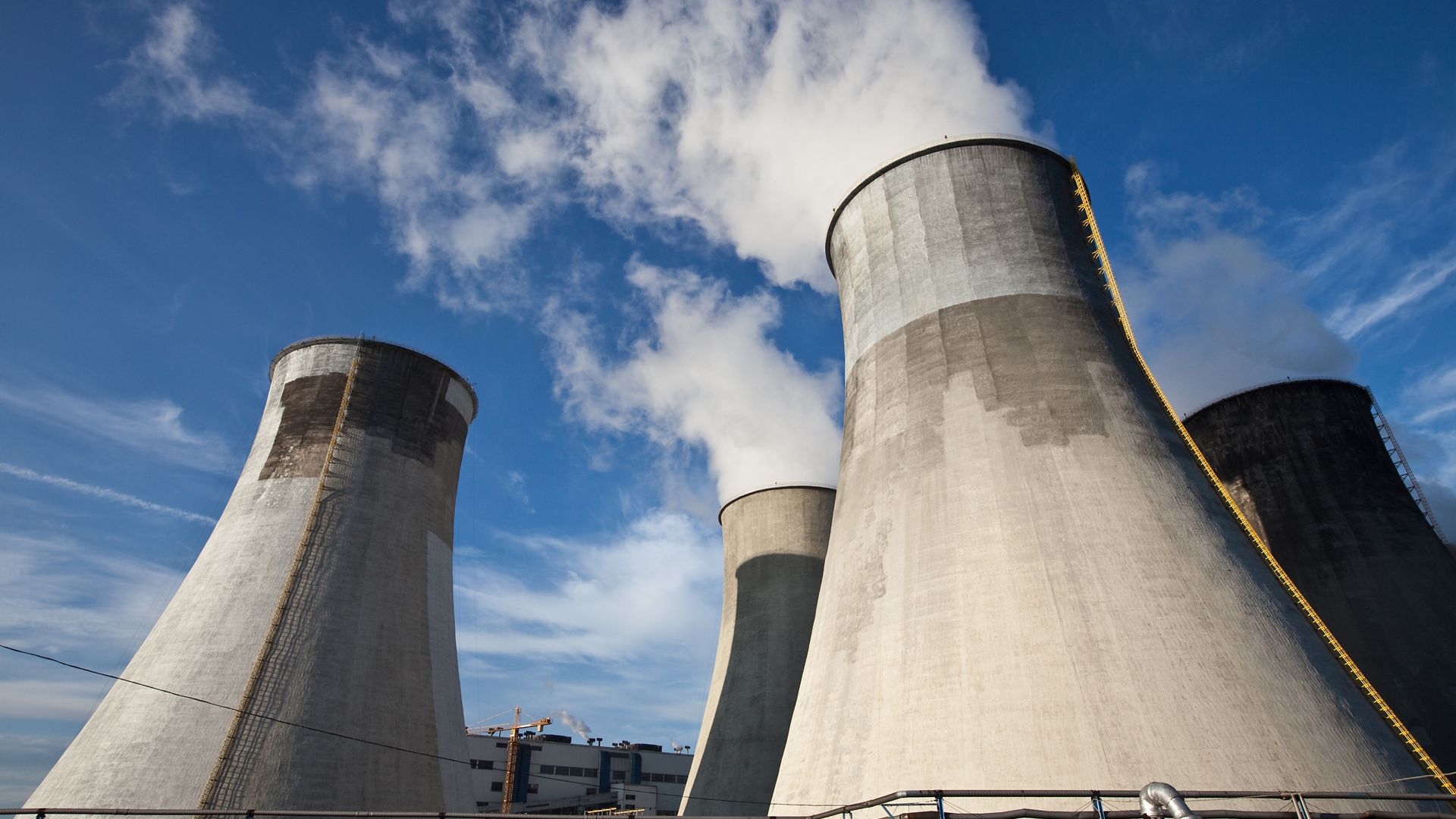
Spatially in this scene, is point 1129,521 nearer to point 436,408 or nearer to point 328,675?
point 328,675

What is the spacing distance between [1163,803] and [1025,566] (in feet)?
10.3

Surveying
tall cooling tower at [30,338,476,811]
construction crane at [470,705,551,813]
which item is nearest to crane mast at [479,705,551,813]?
construction crane at [470,705,551,813]

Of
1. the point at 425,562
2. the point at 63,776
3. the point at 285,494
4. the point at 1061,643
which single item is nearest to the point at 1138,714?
the point at 1061,643

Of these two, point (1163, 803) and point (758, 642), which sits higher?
point (758, 642)

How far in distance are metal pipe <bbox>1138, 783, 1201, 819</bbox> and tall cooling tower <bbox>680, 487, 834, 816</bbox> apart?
40.0 feet

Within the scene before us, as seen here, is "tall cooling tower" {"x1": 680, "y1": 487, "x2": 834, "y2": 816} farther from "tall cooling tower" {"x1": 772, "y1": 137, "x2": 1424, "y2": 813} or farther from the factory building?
the factory building

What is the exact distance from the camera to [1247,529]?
9.16m

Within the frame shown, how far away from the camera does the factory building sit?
31391 mm

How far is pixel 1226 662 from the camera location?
738 cm

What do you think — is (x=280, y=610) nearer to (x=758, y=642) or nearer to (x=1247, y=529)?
(x=758, y=642)

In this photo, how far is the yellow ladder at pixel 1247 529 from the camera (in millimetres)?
7816

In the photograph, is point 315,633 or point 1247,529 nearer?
point 1247,529

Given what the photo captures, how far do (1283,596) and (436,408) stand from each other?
45.7 ft

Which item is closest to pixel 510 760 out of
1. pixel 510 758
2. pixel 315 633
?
pixel 510 758
